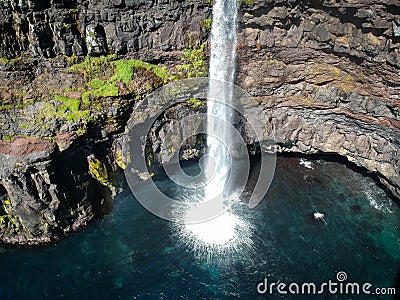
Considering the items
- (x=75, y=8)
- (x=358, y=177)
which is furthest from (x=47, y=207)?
(x=358, y=177)

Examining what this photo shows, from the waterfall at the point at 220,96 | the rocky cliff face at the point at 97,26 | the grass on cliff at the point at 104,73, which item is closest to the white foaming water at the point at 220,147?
the waterfall at the point at 220,96

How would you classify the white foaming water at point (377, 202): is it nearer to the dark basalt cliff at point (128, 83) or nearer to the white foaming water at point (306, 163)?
the dark basalt cliff at point (128, 83)

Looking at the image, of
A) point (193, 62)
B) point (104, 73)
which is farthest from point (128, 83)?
point (193, 62)

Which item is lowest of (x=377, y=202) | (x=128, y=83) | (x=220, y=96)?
(x=377, y=202)

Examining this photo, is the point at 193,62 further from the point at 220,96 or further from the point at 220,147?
the point at 220,147

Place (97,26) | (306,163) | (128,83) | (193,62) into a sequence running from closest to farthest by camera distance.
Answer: (97,26)
(128,83)
(193,62)
(306,163)

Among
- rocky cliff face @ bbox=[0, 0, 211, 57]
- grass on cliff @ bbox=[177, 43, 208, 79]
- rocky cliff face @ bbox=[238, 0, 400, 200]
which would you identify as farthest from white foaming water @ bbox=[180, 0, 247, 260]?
rocky cliff face @ bbox=[0, 0, 211, 57]
